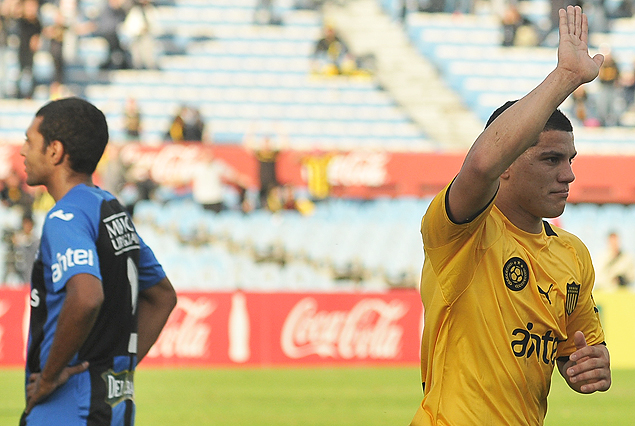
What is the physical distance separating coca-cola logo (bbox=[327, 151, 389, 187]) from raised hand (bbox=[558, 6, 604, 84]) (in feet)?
50.1

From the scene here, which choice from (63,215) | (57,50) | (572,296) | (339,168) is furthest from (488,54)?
(63,215)

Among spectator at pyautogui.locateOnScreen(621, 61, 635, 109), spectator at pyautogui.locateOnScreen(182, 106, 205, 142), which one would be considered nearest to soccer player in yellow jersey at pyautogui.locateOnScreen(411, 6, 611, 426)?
spectator at pyautogui.locateOnScreen(182, 106, 205, 142)

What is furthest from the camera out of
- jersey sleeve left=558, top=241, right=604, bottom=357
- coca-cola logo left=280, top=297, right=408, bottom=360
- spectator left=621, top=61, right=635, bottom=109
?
spectator left=621, top=61, right=635, bottom=109

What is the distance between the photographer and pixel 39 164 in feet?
12.2

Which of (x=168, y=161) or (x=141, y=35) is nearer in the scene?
(x=168, y=161)

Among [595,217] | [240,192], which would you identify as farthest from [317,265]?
[595,217]

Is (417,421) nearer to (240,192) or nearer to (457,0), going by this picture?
(240,192)

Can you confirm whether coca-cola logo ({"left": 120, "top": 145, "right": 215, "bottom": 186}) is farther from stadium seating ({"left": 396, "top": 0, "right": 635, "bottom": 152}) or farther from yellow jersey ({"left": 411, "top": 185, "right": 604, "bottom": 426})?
yellow jersey ({"left": 411, "top": 185, "right": 604, "bottom": 426})

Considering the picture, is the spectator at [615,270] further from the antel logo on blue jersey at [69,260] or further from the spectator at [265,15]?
the antel logo on blue jersey at [69,260]

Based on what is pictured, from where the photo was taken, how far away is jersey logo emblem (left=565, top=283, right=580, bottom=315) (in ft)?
11.3

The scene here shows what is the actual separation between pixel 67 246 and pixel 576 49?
73.4 inches

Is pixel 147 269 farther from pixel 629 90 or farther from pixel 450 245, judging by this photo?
pixel 629 90

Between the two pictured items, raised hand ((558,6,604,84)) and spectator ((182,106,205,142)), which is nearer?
raised hand ((558,6,604,84))

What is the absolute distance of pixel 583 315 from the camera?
359cm
